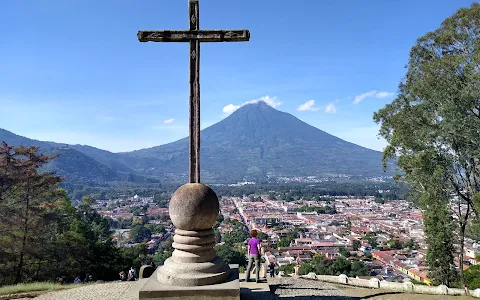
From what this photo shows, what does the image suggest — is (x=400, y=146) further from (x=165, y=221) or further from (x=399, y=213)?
(x=399, y=213)

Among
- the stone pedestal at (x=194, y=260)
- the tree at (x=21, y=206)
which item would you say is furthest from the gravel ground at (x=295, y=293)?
the tree at (x=21, y=206)

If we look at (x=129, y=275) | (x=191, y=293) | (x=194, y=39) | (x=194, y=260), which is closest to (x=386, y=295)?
(x=194, y=260)

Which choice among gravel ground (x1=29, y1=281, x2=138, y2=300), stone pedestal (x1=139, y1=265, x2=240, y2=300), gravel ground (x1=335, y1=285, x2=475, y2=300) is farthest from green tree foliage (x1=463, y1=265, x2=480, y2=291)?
stone pedestal (x1=139, y1=265, x2=240, y2=300)

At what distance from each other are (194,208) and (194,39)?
8.89 feet

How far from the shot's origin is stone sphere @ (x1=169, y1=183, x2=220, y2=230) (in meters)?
5.40

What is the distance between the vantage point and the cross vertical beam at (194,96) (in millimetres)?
5867

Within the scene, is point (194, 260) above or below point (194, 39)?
below

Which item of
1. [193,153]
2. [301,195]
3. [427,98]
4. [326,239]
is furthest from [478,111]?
[301,195]

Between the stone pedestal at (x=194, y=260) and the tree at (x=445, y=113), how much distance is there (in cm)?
846

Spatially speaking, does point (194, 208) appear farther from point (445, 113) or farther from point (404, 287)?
point (445, 113)

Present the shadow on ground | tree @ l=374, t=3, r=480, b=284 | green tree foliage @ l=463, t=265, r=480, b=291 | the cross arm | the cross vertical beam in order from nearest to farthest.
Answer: the cross vertical beam, the cross arm, the shadow on ground, tree @ l=374, t=3, r=480, b=284, green tree foliage @ l=463, t=265, r=480, b=291

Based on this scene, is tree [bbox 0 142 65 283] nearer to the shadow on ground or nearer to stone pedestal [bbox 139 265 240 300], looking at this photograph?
the shadow on ground

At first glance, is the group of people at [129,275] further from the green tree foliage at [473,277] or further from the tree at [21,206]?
the green tree foliage at [473,277]

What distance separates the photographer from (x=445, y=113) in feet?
37.2
